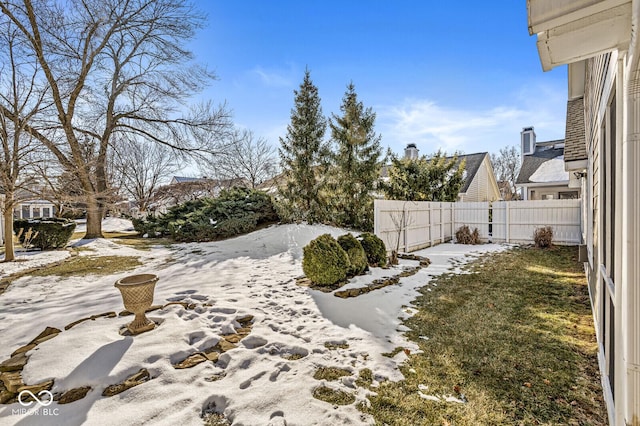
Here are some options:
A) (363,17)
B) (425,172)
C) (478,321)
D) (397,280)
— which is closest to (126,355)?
(478,321)

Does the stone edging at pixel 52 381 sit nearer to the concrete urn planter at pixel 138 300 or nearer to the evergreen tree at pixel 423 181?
the concrete urn planter at pixel 138 300

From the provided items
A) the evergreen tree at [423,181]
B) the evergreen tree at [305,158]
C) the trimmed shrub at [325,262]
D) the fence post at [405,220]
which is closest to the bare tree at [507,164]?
the evergreen tree at [423,181]

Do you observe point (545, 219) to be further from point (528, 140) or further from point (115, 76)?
point (115, 76)

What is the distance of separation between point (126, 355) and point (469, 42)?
9191 mm

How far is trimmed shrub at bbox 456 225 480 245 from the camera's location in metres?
11.6

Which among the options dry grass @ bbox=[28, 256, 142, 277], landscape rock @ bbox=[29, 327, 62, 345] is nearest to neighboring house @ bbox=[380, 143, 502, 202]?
dry grass @ bbox=[28, 256, 142, 277]

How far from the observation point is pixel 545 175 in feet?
51.2

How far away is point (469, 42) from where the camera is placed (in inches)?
286

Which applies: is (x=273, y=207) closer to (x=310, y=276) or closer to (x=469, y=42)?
(x=310, y=276)

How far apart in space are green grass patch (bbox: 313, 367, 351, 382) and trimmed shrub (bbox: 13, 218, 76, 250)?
1149cm

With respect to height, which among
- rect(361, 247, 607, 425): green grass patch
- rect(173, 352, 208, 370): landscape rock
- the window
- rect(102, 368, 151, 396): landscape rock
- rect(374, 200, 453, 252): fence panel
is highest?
the window

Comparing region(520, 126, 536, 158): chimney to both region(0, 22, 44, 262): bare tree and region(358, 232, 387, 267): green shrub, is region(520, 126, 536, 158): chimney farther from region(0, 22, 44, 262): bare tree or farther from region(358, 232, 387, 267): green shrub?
region(0, 22, 44, 262): bare tree

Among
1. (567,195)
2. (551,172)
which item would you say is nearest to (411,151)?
(551,172)

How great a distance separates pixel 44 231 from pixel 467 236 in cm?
1537
